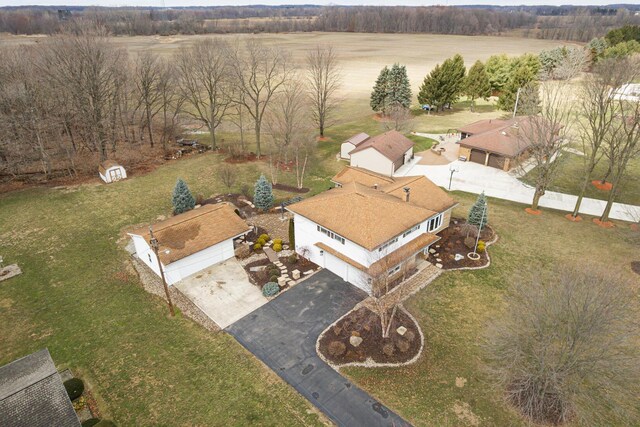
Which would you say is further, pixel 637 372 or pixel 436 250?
pixel 436 250

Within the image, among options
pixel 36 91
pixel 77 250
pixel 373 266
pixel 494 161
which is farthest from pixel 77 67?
pixel 494 161

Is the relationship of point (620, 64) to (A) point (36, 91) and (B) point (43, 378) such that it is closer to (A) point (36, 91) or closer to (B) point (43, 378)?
(B) point (43, 378)

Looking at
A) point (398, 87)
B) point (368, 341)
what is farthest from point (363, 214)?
point (398, 87)

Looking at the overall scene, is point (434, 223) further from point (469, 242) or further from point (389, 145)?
point (389, 145)

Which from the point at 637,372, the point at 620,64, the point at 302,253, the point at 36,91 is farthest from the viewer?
the point at 36,91

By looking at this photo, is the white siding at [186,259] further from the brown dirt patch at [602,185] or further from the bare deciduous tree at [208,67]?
the brown dirt patch at [602,185]

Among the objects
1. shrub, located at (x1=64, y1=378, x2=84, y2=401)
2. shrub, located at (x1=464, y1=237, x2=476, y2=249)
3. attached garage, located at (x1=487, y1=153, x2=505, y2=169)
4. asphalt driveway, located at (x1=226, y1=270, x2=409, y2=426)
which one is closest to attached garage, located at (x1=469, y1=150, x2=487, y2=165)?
attached garage, located at (x1=487, y1=153, x2=505, y2=169)

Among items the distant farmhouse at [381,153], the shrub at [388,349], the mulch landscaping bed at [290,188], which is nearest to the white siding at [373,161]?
the distant farmhouse at [381,153]
